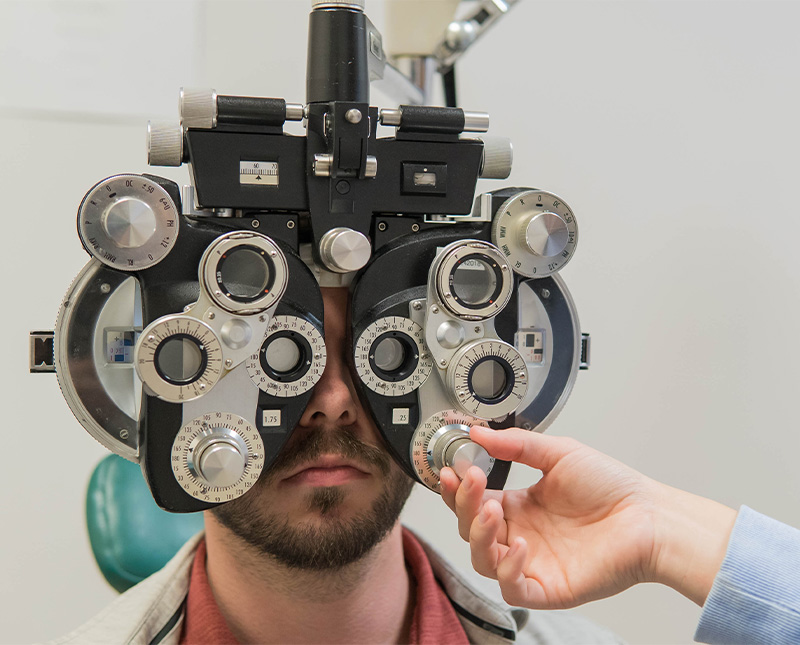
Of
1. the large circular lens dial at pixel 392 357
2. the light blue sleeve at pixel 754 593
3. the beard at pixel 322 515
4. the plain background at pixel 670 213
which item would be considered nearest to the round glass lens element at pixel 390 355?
the large circular lens dial at pixel 392 357

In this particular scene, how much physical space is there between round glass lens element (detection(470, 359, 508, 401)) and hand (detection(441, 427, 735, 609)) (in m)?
0.05

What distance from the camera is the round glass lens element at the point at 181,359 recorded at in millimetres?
848

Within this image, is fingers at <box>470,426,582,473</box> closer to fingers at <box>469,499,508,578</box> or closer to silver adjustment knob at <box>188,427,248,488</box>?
fingers at <box>469,499,508,578</box>

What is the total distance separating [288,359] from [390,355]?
4.3 inches

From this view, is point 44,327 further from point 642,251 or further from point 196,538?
point 642,251

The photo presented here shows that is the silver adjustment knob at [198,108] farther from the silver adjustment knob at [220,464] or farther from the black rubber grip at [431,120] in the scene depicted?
the silver adjustment knob at [220,464]

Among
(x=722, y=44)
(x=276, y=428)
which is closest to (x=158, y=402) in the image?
(x=276, y=428)

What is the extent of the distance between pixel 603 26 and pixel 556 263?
881 millimetres

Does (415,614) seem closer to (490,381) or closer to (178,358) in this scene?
(490,381)

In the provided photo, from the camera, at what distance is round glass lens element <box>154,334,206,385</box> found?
0.85 m

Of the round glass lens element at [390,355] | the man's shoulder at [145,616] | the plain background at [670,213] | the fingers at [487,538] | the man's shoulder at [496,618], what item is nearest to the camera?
the fingers at [487,538]

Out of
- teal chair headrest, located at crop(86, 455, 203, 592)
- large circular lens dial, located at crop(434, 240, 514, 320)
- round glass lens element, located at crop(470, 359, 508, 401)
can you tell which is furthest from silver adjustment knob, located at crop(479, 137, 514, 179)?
teal chair headrest, located at crop(86, 455, 203, 592)

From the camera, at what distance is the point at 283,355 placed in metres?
0.91

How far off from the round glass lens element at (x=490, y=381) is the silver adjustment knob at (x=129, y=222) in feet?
1.21
